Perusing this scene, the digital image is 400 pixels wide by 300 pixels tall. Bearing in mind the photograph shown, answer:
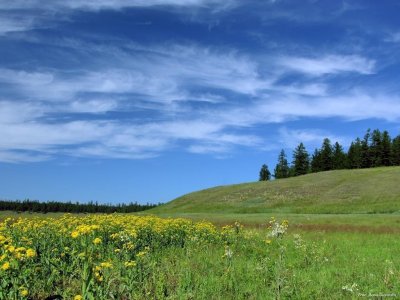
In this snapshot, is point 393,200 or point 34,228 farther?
point 393,200

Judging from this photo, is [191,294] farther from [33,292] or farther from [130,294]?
[33,292]

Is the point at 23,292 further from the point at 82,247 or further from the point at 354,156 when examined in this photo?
the point at 354,156

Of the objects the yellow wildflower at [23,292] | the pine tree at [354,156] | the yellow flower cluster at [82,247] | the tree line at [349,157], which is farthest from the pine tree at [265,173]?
the yellow wildflower at [23,292]

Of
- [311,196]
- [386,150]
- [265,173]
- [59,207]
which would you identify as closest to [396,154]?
[386,150]

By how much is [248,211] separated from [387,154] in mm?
68199

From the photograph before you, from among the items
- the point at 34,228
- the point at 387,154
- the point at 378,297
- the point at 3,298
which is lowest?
the point at 378,297

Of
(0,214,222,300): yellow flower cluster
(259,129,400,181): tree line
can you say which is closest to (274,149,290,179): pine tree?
(259,129,400,181): tree line

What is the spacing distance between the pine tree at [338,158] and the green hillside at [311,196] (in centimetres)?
3280

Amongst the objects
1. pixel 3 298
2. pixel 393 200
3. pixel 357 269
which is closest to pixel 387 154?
pixel 393 200

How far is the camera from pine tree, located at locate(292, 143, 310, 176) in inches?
5502

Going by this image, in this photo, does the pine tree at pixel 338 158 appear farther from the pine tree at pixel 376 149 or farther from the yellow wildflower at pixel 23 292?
the yellow wildflower at pixel 23 292

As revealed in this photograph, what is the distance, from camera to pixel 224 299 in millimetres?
8961

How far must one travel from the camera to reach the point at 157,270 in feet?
→ 35.9

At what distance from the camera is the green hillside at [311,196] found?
67.8m
